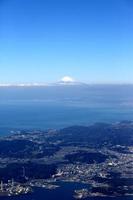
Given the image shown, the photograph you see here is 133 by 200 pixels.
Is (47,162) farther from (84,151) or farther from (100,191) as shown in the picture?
(100,191)

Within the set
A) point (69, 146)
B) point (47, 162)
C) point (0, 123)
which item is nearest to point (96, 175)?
point (47, 162)

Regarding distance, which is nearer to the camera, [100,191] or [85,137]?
[100,191]

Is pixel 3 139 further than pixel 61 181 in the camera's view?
Yes


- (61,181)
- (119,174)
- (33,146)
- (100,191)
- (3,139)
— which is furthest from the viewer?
(3,139)

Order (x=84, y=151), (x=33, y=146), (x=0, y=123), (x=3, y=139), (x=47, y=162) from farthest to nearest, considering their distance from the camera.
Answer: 1. (x=0, y=123)
2. (x=3, y=139)
3. (x=33, y=146)
4. (x=84, y=151)
5. (x=47, y=162)

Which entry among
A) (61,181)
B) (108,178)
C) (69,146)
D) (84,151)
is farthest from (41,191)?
(69,146)

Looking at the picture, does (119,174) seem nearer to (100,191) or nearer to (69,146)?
(100,191)

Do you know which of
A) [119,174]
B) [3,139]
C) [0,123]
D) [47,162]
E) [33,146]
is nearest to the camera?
[119,174]

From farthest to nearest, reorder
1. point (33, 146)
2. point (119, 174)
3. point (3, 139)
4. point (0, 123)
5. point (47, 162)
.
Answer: point (0, 123) → point (3, 139) → point (33, 146) → point (47, 162) → point (119, 174)

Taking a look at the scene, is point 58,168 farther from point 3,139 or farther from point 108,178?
point 3,139
